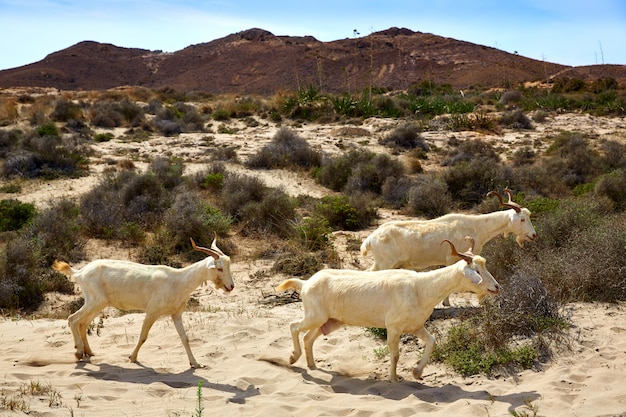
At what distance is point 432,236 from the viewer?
9383 millimetres

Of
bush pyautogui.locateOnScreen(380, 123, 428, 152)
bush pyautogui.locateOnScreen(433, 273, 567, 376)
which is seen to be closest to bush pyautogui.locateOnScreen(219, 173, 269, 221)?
bush pyautogui.locateOnScreen(433, 273, 567, 376)

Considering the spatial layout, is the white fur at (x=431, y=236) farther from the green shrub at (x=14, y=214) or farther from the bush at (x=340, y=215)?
the green shrub at (x=14, y=214)

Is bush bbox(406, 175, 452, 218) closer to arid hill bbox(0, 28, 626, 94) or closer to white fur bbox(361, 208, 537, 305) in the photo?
white fur bbox(361, 208, 537, 305)

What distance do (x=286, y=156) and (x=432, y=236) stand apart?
43.2ft

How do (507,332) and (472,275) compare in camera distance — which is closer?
(472,275)

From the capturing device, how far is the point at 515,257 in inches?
411

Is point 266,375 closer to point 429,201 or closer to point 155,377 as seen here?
point 155,377

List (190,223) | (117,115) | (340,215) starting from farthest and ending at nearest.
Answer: (117,115)
(340,215)
(190,223)

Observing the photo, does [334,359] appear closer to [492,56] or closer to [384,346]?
[384,346]

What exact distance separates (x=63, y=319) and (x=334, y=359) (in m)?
4.39

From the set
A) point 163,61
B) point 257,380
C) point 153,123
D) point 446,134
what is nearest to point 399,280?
point 257,380

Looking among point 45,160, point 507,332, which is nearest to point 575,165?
point 507,332

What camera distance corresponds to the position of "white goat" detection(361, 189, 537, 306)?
9320mm

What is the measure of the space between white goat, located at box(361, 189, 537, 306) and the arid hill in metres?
59.5
